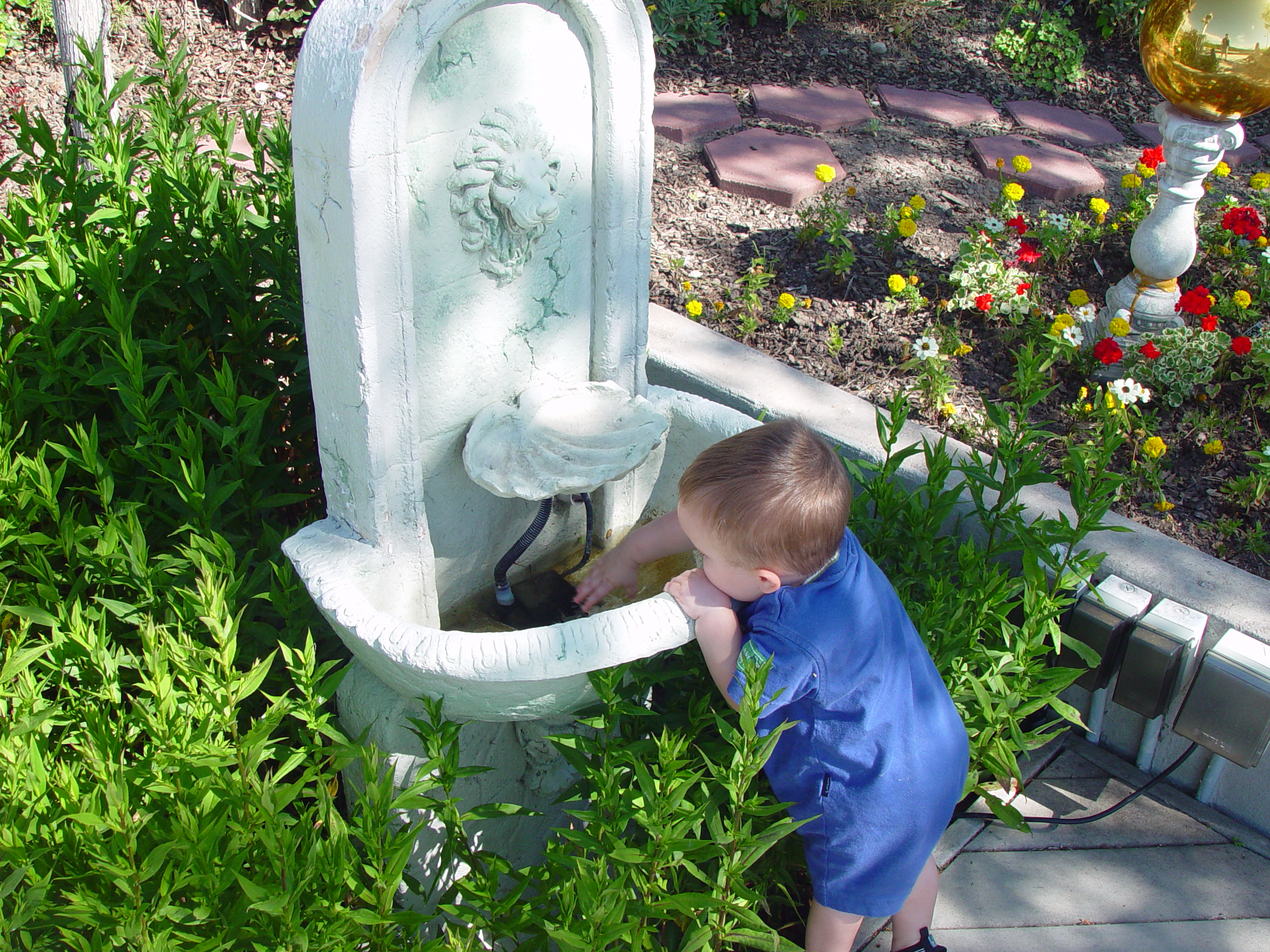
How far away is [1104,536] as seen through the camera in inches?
89.0

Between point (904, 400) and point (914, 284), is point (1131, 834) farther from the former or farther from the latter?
point (914, 284)

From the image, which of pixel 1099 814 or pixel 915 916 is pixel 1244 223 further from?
pixel 915 916

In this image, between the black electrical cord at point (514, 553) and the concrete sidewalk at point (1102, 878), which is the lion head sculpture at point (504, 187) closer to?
the black electrical cord at point (514, 553)

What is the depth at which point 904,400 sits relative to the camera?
A: 215 centimetres

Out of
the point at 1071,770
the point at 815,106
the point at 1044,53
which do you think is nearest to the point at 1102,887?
the point at 1071,770

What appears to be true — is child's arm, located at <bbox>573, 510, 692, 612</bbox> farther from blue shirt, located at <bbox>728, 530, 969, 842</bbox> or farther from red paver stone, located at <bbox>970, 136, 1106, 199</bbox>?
red paver stone, located at <bbox>970, 136, 1106, 199</bbox>

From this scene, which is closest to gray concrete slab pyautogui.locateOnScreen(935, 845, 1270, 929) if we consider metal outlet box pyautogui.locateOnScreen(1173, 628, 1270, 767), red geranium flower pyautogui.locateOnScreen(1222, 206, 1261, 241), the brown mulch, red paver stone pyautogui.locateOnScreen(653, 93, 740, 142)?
metal outlet box pyautogui.locateOnScreen(1173, 628, 1270, 767)

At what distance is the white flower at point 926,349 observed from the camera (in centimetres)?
293

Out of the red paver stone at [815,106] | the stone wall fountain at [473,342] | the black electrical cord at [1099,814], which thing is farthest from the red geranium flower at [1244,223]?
the stone wall fountain at [473,342]

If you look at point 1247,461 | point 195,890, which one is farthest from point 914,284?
point 195,890

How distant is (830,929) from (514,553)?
930 mm

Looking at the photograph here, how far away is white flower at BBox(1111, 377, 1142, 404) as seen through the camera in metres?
2.69

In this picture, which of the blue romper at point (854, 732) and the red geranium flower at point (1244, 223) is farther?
the red geranium flower at point (1244, 223)

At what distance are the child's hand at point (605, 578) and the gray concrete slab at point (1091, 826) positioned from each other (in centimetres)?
100
